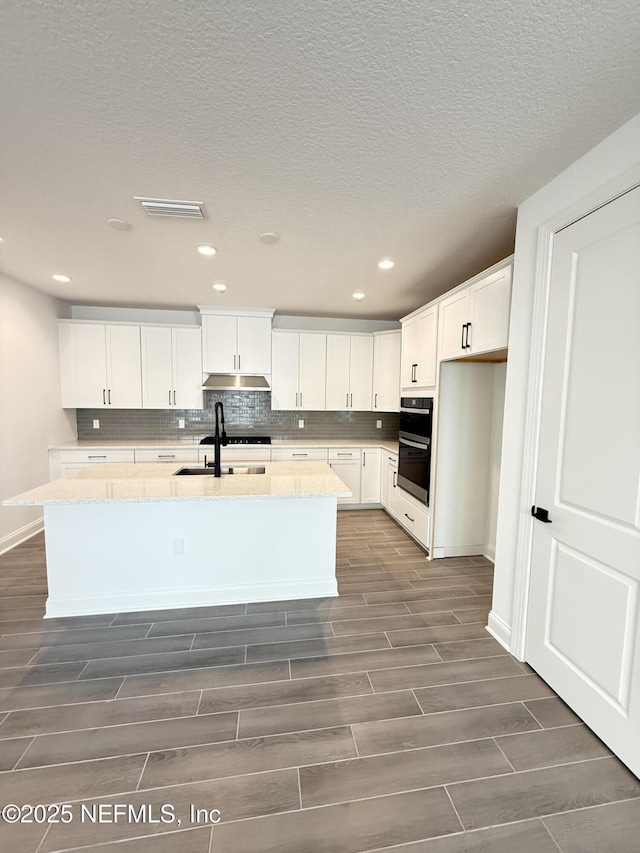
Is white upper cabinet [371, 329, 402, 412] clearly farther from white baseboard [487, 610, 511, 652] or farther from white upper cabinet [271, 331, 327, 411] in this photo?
white baseboard [487, 610, 511, 652]

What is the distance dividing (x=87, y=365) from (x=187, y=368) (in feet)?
3.85

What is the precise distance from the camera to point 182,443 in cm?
463

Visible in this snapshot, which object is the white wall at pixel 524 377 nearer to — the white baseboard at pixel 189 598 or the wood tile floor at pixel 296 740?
the wood tile floor at pixel 296 740

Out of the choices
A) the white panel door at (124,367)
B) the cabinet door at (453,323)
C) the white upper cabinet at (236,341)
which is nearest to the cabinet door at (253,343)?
the white upper cabinet at (236,341)

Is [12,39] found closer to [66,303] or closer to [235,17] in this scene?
[235,17]

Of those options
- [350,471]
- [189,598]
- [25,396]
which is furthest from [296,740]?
[25,396]

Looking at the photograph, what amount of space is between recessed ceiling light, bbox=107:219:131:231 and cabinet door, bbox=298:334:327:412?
252cm

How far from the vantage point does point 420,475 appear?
3543 millimetres

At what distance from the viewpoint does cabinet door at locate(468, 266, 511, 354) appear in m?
2.32

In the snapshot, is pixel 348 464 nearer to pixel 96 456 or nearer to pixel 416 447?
pixel 416 447

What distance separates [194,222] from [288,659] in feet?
8.94

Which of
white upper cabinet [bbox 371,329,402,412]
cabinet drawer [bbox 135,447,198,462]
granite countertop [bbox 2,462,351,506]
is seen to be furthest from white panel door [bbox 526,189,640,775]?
cabinet drawer [bbox 135,447,198,462]

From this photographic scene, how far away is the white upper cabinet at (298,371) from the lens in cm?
464

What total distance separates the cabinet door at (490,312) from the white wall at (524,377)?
8.4 inches
